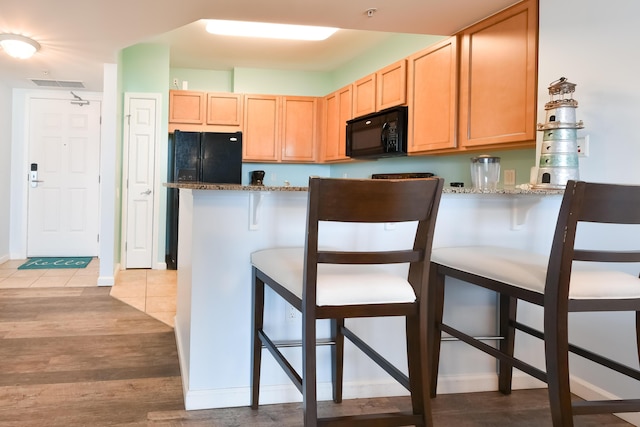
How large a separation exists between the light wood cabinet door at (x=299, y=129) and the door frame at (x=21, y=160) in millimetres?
2269

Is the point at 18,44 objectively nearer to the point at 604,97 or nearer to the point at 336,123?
the point at 336,123

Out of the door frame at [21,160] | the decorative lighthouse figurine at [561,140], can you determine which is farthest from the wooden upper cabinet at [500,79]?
the door frame at [21,160]

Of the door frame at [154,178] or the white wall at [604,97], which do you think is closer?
the white wall at [604,97]

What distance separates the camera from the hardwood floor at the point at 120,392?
1.87 m

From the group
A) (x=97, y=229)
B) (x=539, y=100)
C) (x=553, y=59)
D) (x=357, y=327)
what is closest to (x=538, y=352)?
(x=357, y=327)

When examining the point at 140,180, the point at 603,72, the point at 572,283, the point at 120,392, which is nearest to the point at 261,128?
the point at 140,180

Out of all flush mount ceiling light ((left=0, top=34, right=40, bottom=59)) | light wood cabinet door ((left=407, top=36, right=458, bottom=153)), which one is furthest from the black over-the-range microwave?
flush mount ceiling light ((left=0, top=34, right=40, bottom=59))

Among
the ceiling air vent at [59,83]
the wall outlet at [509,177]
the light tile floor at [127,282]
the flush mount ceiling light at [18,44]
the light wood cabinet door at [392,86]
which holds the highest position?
the ceiling air vent at [59,83]

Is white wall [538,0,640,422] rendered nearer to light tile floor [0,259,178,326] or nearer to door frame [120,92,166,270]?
light tile floor [0,259,178,326]

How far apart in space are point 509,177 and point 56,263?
4.77 m

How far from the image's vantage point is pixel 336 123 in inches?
200

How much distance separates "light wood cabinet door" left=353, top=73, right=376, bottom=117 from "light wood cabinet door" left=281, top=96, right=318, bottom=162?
106 cm

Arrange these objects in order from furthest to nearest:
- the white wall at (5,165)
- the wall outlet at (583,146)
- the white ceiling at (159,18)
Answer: the white wall at (5,165), the white ceiling at (159,18), the wall outlet at (583,146)

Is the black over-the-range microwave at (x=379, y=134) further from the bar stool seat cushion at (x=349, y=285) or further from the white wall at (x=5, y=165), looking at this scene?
the white wall at (x=5, y=165)
